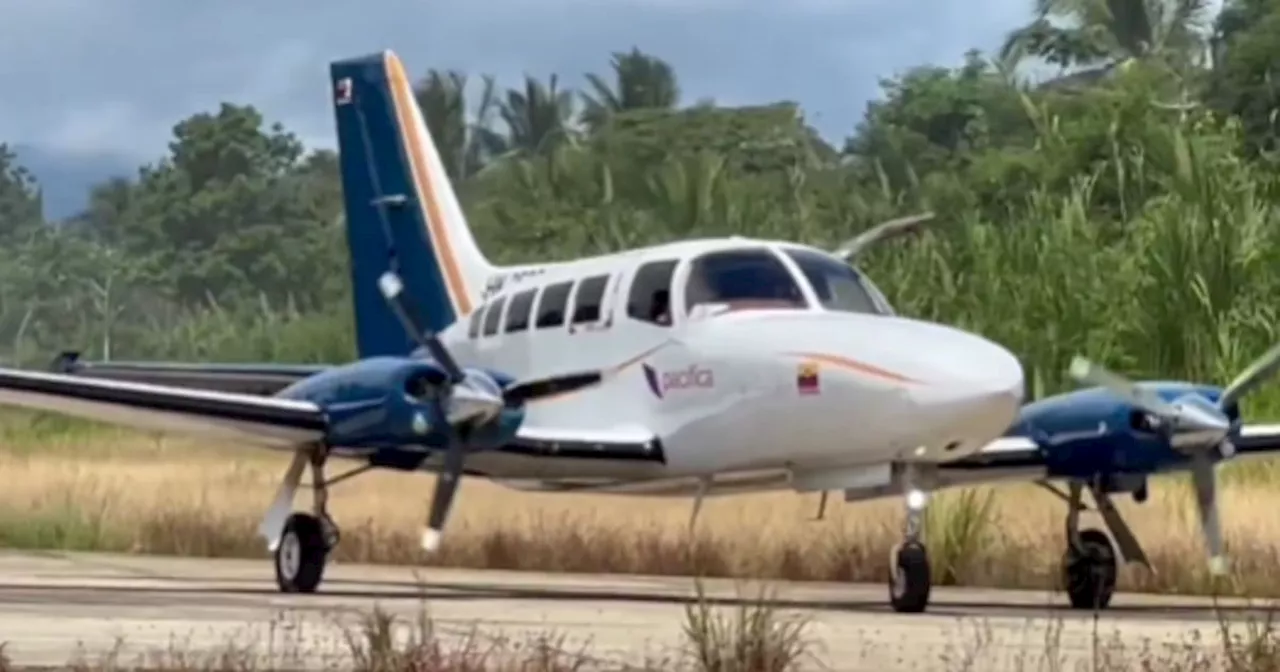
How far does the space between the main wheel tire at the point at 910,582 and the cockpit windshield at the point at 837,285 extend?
212 centimetres

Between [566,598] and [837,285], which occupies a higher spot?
[837,285]

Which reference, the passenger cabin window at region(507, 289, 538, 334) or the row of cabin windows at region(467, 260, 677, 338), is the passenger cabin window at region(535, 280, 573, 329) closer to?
the row of cabin windows at region(467, 260, 677, 338)

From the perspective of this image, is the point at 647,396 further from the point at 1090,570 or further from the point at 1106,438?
the point at 1090,570

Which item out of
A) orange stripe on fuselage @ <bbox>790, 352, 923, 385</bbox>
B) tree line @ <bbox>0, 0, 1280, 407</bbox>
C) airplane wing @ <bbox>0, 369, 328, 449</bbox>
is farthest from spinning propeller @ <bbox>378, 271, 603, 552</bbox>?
tree line @ <bbox>0, 0, 1280, 407</bbox>

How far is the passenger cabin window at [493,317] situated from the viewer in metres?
20.7

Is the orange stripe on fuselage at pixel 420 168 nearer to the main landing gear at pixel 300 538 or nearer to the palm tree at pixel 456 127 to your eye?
the main landing gear at pixel 300 538

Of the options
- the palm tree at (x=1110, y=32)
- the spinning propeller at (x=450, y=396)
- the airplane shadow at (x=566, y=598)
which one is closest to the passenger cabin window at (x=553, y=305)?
the spinning propeller at (x=450, y=396)

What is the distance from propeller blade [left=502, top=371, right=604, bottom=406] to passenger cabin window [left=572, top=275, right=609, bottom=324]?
3.30 ft

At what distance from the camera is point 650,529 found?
24906 mm

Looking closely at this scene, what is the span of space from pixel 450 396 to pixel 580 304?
2307mm

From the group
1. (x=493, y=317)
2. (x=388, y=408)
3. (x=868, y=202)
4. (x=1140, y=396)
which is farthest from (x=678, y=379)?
(x=868, y=202)

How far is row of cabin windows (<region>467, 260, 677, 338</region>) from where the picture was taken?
732 inches

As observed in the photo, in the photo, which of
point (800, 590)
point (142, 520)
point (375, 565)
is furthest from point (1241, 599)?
point (142, 520)

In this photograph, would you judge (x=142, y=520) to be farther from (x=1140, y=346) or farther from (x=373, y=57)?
(x=1140, y=346)
